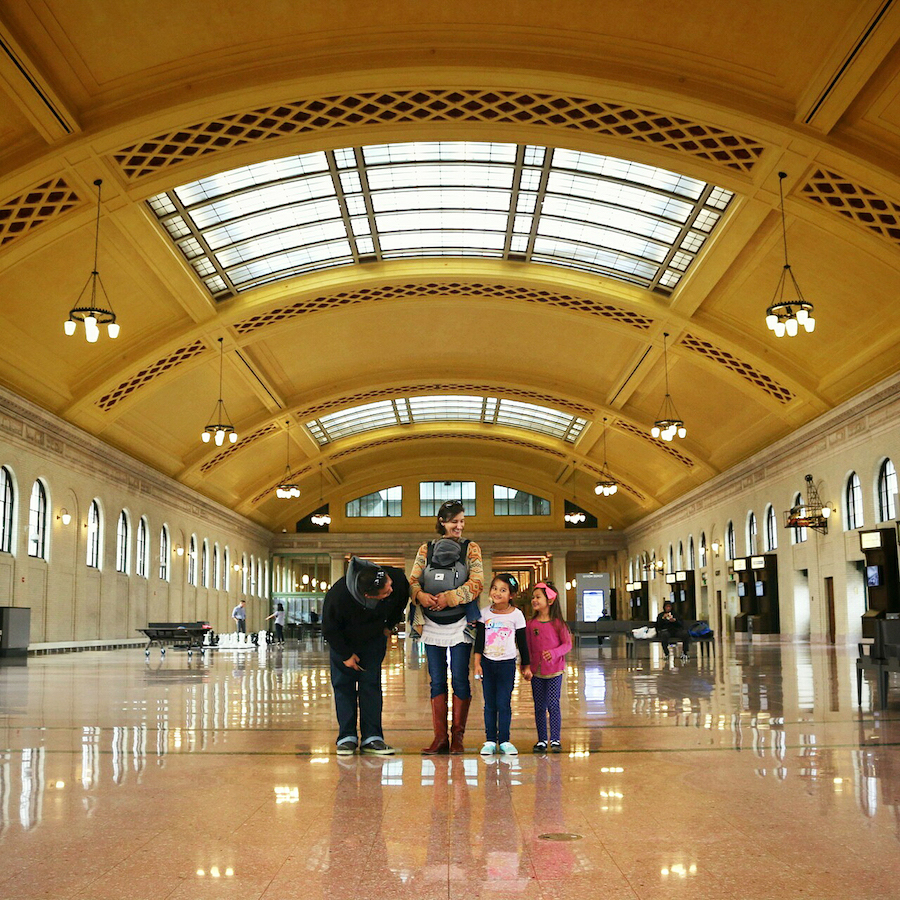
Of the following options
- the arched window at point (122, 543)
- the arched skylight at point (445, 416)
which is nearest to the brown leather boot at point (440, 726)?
the arched window at point (122, 543)

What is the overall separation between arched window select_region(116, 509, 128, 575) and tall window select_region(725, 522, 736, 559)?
1998 cm

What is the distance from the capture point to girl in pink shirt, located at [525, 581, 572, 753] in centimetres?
607

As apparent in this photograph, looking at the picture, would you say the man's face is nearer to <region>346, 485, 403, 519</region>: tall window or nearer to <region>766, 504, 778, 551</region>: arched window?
<region>766, 504, 778, 551</region>: arched window

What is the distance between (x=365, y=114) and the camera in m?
13.9

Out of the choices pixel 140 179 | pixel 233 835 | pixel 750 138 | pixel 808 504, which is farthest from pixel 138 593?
pixel 233 835

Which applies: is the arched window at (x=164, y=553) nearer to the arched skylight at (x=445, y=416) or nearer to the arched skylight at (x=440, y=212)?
the arched skylight at (x=445, y=416)

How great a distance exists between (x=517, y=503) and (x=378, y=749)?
43210 mm

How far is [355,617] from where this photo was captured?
5.99m

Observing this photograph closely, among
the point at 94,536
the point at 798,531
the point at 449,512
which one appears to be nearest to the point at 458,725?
the point at 449,512

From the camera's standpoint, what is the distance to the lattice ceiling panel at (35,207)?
14.4 meters

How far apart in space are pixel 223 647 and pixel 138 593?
10.4 feet

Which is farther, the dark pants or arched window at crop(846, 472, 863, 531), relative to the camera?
arched window at crop(846, 472, 863, 531)

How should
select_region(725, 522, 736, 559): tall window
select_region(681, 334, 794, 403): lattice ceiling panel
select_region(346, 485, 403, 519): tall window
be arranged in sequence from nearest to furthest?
select_region(681, 334, 794, 403): lattice ceiling panel < select_region(725, 522, 736, 559): tall window < select_region(346, 485, 403, 519): tall window

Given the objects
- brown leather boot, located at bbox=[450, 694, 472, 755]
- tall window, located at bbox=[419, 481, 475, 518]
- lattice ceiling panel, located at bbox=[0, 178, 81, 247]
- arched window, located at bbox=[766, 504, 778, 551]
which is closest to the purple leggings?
brown leather boot, located at bbox=[450, 694, 472, 755]
